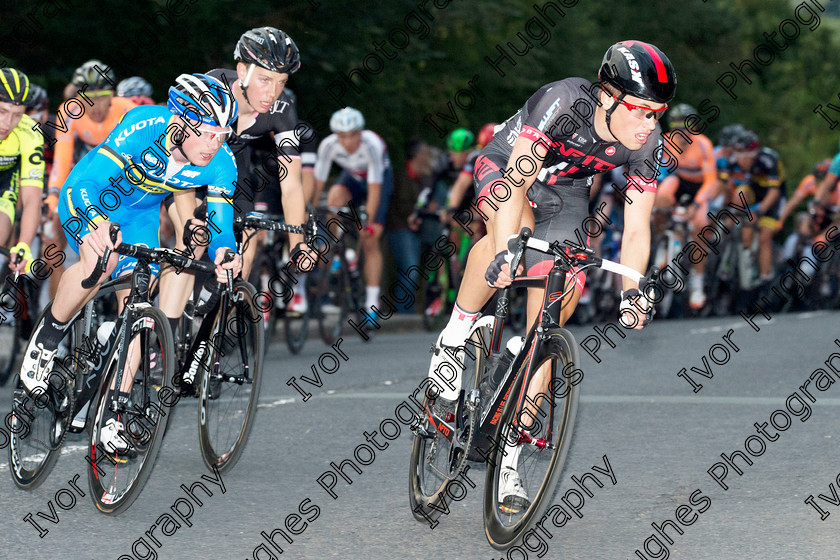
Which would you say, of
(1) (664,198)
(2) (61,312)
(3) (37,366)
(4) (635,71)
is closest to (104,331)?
(2) (61,312)

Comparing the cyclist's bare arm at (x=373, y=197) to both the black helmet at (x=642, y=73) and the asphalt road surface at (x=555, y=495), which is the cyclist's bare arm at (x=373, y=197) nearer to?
the asphalt road surface at (x=555, y=495)

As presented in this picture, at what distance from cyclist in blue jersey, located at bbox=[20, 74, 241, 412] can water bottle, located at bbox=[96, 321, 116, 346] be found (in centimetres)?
14

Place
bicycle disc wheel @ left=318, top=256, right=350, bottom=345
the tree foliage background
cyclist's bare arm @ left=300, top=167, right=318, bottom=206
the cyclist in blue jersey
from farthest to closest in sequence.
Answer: the tree foliage background
bicycle disc wheel @ left=318, top=256, right=350, bottom=345
cyclist's bare arm @ left=300, top=167, right=318, bottom=206
the cyclist in blue jersey

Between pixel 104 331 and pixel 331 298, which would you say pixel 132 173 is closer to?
pixel 104 331

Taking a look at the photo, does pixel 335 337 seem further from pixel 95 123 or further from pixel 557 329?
pixel 557 329

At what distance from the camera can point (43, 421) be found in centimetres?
552

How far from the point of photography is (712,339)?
40.9 ft

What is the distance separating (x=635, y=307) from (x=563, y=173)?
0.93 metres

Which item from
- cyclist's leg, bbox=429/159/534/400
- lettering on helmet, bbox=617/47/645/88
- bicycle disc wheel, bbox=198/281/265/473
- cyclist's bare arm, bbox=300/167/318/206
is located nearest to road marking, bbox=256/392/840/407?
bicycle disc wheel, bbox=198/281/265/473

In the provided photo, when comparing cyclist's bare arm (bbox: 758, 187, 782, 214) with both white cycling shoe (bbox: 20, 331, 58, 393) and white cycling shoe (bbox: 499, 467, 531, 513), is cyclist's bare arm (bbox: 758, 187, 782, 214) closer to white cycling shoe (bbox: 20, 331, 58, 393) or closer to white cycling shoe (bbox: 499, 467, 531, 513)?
white cycling shoe (bbox: 20, 331, 58, 393)

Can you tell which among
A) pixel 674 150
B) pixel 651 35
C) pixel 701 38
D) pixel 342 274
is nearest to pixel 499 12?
pixel 674 150

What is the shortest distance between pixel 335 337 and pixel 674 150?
199 inches

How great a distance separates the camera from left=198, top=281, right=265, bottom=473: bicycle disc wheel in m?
5.75

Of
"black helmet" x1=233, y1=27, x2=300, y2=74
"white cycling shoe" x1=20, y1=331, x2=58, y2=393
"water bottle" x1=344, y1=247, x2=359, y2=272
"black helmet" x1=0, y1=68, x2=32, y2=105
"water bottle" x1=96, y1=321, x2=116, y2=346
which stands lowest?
"water bottle" x1=344, y1=247, x2=359, y2=272
